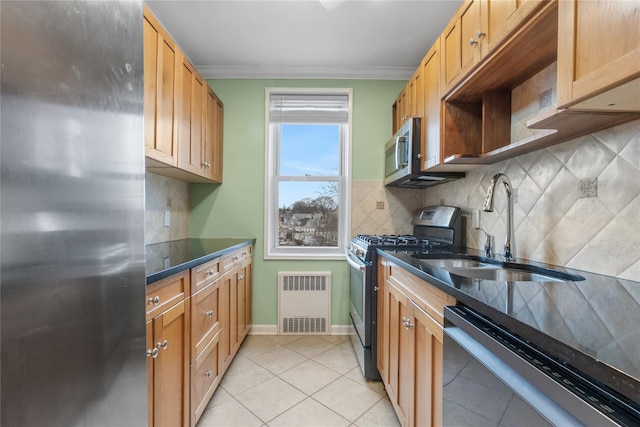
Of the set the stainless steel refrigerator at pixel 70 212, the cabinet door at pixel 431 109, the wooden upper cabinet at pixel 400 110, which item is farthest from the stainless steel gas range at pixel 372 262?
the stainless steel refrigerator at pixel 70 212

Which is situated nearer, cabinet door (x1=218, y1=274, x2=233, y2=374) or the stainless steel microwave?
cabinet door (x1=218, y1=274, x2=233, y2=374)

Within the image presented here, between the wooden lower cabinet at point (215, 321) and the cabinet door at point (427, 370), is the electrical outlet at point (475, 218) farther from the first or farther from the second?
the wooden lower cabinet at point (215, 321)

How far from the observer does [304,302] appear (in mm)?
2760

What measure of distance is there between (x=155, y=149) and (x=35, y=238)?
1.28 m

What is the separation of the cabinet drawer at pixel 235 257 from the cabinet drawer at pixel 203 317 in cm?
20

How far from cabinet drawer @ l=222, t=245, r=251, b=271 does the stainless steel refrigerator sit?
126cm

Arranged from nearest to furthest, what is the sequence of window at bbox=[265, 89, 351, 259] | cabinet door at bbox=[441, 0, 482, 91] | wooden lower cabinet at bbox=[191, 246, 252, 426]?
cabinet door at bbox=[441, 0, 482, 91] → wooden lower cabinet at bbox=[191, 246, 252, 426] → window at bbox=[265, 89, 351, 259]

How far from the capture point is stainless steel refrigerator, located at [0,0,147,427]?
1.28 feet

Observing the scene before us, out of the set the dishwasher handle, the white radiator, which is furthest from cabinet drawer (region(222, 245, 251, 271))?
the dishwasher handle

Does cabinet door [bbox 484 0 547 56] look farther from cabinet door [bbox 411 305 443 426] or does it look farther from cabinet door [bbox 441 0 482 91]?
cabinet door [bbox 411 305 443 426]

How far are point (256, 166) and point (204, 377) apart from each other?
6.14ft

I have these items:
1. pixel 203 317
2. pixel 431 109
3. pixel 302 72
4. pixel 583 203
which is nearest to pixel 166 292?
pixel 203 317

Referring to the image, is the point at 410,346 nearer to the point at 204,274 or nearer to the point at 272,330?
the point at 204,274

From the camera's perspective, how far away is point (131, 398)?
67 centimetres
